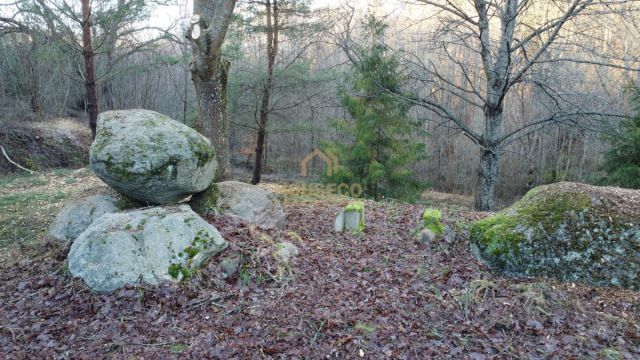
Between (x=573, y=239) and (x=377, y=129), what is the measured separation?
6233 mm

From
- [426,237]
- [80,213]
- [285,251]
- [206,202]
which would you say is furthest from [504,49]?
[80,213]

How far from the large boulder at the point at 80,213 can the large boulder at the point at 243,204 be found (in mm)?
821

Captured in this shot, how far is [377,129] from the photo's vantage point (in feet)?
31.9

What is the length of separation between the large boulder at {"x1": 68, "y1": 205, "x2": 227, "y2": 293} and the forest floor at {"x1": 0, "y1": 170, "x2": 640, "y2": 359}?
0.40 feet

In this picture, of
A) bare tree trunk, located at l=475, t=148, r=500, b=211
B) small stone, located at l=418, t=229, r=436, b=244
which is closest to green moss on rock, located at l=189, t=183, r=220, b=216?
small stone, located at l=418, t=229, r=436, b=244

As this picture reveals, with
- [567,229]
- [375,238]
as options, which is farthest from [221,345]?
[567,229]

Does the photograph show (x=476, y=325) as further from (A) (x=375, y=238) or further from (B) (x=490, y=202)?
(B) (x=490, y=202)

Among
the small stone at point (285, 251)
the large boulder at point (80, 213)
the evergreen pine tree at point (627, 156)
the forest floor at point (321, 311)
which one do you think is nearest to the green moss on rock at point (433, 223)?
the forest floor at point (321, 311)

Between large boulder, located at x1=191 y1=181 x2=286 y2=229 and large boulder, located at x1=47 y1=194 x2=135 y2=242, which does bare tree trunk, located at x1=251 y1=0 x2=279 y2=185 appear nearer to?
large boulder, located at x1=191 y1=181 x2=286 y2=229

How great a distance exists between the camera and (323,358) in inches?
113

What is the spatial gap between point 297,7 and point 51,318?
31.1 ft

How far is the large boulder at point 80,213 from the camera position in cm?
456

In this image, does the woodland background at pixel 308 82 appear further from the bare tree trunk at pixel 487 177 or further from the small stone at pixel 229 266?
the small stone at pixel 229 266

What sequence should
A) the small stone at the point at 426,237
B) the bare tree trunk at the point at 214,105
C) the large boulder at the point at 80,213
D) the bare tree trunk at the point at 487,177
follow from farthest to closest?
the bare tree trunk at the point at 487,177 → the bare tree trunk at the point at 214,105 → the small stone at the point at 426,237 → the large boulder at the point at 80,213
